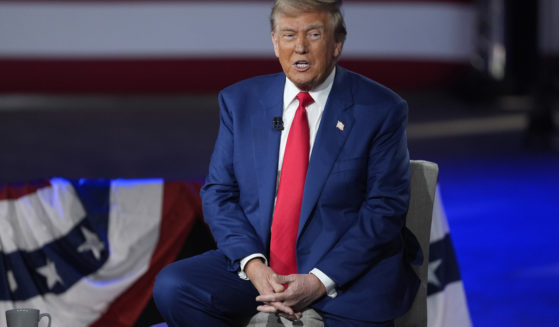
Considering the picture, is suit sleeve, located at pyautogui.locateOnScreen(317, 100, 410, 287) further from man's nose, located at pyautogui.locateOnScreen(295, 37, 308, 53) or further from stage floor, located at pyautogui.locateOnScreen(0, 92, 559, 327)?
stage floor, located at pyautogui.locateOnScreen(0, 92, 559, 327)

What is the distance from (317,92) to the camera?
1.94 meters

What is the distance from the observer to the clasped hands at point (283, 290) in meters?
1.75

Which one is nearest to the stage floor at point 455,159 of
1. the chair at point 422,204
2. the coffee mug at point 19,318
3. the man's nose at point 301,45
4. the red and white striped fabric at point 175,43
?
the red and white striped fabric at point 175,43

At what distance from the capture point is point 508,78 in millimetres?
11891

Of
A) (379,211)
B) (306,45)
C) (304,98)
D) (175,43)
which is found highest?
(306,45)

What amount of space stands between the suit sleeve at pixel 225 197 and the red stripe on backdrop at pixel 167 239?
770 mm

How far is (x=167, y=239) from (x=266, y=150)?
0.98 metres

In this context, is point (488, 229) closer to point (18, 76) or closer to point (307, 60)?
point (307, 60)

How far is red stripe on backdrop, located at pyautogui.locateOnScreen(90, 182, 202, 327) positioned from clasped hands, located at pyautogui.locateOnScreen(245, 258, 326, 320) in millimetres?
951

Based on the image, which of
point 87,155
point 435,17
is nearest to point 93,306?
point 87,155

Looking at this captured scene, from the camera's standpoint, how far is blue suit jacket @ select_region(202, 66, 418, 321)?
1830mm

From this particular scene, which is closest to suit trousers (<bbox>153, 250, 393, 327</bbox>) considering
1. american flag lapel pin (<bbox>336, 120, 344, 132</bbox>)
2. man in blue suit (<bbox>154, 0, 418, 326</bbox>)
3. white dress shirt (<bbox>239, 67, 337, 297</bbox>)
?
man in blue suit (<bbox>154, 0, 418, 326</bbox>)

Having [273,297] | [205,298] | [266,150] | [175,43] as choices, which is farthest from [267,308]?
[175,43]

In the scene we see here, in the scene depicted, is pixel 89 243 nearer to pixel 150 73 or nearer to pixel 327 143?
pixel 327 143
